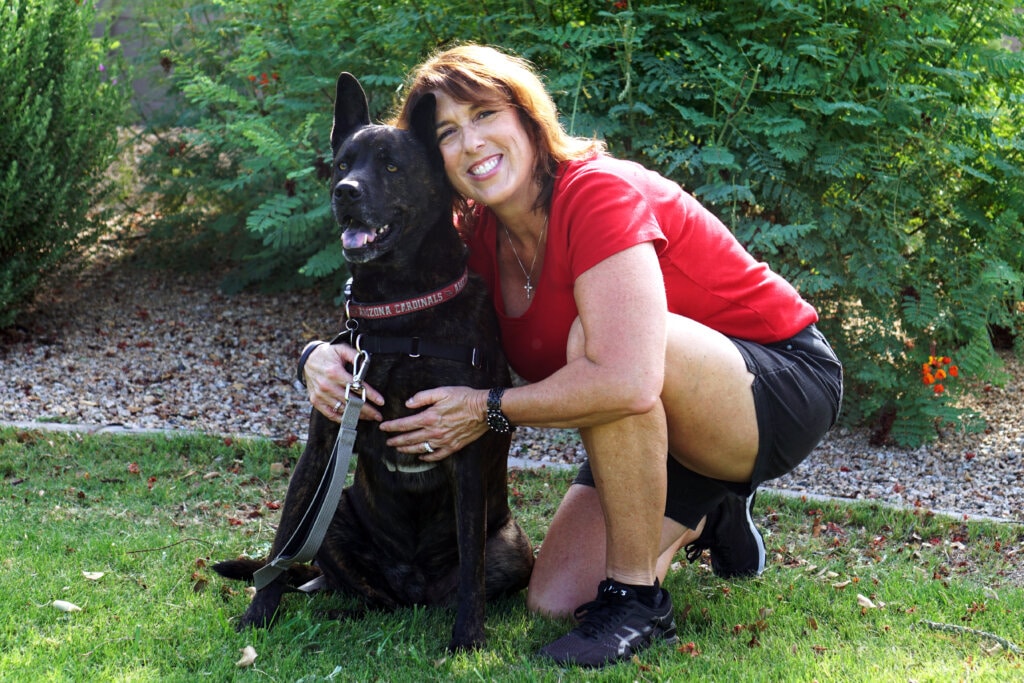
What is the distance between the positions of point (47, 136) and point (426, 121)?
10.3 ft

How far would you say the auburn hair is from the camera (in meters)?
2.56

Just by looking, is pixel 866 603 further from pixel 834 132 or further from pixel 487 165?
pixel 834 132

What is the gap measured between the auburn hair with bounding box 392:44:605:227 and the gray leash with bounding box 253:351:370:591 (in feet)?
2.19

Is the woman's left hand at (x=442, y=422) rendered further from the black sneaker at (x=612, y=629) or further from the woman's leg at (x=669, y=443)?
the black sneaker at (x=612, y=629)

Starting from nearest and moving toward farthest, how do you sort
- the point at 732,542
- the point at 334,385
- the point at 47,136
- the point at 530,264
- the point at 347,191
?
the point at 347,191 < the point at 334,385 < the point at 530,264 < the point at 732,542 < the point at 47,136

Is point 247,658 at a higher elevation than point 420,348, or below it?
below

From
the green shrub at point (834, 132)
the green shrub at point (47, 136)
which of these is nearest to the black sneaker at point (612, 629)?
the green shrub at point (834, 132)

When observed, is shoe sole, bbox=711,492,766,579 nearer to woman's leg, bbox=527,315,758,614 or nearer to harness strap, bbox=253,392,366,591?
woman's leg, bbox=527,315,758,614

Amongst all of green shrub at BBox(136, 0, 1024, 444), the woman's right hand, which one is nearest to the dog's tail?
the woman's right hand

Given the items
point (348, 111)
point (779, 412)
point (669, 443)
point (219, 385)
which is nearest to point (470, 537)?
point (669, 443)

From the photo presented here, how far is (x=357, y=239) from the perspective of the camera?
2539 mm

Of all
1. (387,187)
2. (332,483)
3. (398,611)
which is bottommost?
(398,611)

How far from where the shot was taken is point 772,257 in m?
4.11

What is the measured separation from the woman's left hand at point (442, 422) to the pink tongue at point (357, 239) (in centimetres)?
41
